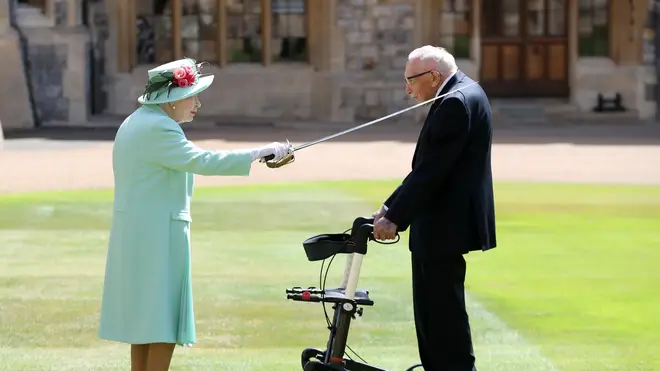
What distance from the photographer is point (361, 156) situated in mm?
17922

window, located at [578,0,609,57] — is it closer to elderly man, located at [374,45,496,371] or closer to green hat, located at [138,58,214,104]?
elderly man, located at [374,45,496,371]

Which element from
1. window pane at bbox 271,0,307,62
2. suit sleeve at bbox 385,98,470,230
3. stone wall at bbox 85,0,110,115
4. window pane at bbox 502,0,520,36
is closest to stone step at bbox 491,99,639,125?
window pane at bbox 502,0,520,36

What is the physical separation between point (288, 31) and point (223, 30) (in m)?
1.16

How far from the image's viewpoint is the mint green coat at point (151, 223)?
17.7 ft

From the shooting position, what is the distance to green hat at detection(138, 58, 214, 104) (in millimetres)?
5426

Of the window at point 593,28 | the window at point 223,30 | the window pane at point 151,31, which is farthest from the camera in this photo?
the window pane at point 151,31

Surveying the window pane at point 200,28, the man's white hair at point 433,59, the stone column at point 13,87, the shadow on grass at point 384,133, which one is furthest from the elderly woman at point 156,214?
the window pane at point 200,28

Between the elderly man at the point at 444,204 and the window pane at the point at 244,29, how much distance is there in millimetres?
19202

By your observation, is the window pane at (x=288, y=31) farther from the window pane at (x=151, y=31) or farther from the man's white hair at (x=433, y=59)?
the man's white hair at (x=433, y=59)

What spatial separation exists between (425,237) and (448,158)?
36cm

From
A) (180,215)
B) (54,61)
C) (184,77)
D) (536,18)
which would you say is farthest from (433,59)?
(536,18)

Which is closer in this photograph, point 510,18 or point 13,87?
point 13,87

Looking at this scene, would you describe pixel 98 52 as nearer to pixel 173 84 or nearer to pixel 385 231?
pixel 173 84

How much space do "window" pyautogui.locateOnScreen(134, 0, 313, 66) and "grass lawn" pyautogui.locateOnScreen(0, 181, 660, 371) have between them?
416 inches
